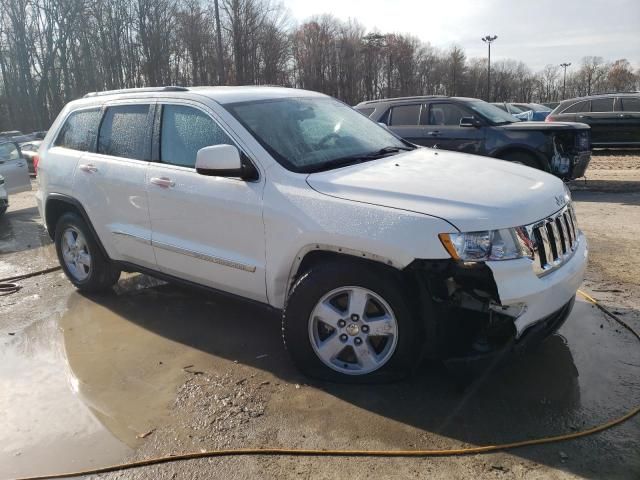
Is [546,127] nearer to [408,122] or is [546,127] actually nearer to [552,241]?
[408,122]

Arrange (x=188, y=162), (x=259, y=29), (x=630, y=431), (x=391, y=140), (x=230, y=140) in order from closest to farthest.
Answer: (x=630, y=431)
(x=230, y=140)
(x=188, y=162)
(x=391, y=140)
(x=259, y=29)

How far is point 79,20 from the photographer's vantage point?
4238cm

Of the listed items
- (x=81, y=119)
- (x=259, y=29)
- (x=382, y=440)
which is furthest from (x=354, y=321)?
(x=259, y=29)

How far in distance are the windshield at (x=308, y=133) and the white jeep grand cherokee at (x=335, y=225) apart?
15 millimetres

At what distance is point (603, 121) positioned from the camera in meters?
13.9

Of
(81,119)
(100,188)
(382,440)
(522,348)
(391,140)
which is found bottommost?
(382,440)

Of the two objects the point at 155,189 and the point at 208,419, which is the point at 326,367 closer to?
the point at 208,419

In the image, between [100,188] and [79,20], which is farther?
[79,20]

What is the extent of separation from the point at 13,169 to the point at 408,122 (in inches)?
323

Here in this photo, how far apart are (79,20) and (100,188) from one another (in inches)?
1741

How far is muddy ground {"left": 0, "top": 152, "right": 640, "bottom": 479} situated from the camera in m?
2.77

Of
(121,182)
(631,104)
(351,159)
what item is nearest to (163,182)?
(121,182)

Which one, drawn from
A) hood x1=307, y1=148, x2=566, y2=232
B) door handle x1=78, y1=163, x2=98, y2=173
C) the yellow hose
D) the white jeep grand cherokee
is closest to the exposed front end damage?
the white jeep grand cherokee

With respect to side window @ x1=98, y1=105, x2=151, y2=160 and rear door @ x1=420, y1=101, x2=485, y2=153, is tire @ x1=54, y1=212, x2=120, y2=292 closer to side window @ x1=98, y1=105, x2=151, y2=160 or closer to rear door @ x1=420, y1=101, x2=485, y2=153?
side window @ x1=98, y1=105, x2=151, y2=160
